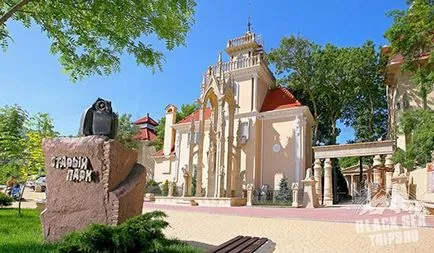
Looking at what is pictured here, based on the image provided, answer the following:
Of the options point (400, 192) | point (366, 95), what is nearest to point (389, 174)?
point (400, 192)

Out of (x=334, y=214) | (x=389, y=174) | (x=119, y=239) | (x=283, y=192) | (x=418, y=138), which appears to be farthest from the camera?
(x=283, y=192)

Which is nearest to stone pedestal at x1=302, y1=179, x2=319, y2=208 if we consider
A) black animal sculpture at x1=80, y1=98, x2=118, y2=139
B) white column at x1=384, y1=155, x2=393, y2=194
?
white column at x1=384, y1=155, x2=393, y2=194

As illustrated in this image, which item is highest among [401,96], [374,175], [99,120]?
[401,96]

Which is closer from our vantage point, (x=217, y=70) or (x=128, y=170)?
(x=128, y=170)

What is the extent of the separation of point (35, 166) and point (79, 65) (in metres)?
9.26

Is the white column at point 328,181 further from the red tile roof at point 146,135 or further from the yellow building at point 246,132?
the red tile roof at point 146,135

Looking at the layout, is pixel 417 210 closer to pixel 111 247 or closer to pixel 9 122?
pixel 111 247

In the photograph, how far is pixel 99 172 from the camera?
6191mm

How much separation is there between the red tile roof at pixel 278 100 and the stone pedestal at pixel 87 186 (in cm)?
2397

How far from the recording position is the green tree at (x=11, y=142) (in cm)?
1618

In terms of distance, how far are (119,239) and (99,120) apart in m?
3.05

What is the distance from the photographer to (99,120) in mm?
6578

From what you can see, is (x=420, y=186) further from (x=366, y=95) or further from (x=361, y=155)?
(x=366, y=95)

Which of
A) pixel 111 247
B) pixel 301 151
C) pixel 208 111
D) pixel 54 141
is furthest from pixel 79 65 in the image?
pixel 208 111
